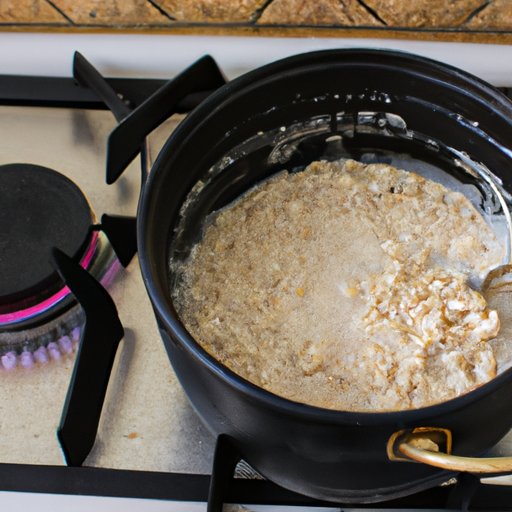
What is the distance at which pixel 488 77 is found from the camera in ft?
3.01

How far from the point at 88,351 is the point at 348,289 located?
0.89 ft

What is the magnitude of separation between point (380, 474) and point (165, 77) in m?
0.58

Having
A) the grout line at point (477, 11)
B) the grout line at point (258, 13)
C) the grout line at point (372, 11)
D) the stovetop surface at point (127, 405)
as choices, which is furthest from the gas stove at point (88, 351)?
the grout line at point (477, 11)

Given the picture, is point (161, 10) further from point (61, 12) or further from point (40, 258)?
point (40, 258)

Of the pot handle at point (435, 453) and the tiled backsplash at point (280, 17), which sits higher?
the tiled backsplash at point (280, 17)

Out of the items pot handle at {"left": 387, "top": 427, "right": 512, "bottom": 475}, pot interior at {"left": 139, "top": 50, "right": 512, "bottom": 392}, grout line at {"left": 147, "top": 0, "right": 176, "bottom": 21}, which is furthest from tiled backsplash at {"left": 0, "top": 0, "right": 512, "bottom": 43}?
pot handle at {"left": 387, "top": 427, "right": 512, "bottom": 475}

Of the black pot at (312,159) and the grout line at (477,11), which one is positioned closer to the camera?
the black pot at (312,159)

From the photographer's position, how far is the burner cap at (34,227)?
806mm

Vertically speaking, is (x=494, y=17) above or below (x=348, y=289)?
above

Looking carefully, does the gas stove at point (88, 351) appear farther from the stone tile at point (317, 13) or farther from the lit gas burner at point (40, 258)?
the stone tile at point (317, 13)

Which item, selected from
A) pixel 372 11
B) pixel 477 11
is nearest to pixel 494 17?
pixel 477 11

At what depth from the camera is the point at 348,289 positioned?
0.75m

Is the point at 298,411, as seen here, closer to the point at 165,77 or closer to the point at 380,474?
the point at 380,474

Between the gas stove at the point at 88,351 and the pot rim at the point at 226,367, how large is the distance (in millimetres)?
130
